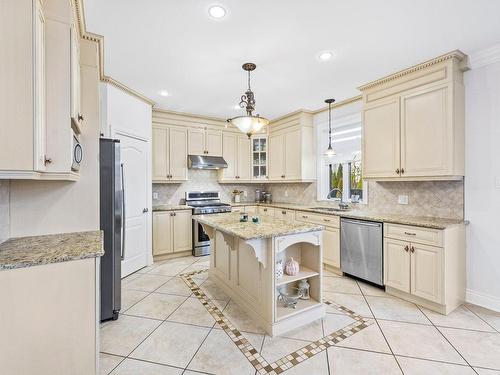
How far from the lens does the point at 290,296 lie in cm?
241

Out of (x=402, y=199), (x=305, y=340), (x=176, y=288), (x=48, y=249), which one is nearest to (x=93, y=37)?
(x=48, y=249)

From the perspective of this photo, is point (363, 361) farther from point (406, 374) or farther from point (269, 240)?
point (269, 240)

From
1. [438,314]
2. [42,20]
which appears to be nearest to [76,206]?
[42,20]

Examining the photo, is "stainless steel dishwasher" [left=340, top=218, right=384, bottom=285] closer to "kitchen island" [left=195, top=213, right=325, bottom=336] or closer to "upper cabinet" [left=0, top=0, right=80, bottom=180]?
"kitchen island" [left=195, top=213, right=325, bottom=336]

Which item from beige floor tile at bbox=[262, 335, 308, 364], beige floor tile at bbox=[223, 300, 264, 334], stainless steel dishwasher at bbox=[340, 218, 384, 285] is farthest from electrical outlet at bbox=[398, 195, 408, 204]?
beige floor tile at bbox=[223, 300, 264, 334]

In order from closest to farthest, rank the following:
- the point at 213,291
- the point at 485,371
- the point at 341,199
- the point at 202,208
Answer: the point at 485,371, the point at 213,291, the point at 341,199, the point at 202,208

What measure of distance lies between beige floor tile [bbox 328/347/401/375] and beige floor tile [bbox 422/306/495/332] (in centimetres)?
89

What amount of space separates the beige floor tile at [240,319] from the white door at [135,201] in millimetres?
1750

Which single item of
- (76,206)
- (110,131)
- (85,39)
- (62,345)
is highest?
(85,39)

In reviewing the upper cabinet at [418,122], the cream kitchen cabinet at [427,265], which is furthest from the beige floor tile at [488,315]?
the upper cabinet at [418,122]

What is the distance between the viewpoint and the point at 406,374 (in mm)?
1697

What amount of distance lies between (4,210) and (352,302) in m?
3.25

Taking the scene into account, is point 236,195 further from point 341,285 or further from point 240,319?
point 240,319

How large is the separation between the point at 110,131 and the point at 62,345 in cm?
254
